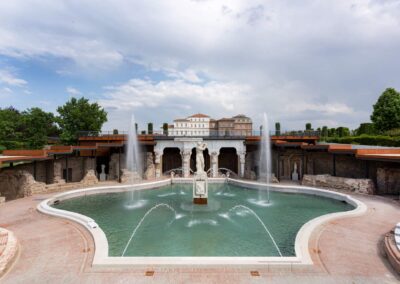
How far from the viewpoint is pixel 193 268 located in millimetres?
7145

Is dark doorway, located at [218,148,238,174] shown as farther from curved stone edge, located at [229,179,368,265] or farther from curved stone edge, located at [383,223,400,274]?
curved stone edge, located at [383,223,400,274]

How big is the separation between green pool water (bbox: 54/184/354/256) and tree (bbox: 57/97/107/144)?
18.3 meters

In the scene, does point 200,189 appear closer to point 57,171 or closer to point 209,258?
point 209,258

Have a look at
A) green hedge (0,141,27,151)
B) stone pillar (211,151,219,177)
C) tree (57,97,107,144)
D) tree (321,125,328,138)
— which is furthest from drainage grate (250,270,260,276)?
tree (321,125,328,138)

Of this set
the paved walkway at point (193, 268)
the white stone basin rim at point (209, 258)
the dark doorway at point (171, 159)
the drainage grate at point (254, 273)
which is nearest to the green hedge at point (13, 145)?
the dark doorway at point (171, 159)

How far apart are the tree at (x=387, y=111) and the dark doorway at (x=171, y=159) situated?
31.8 meters

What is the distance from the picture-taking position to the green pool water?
367 inches

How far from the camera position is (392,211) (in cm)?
1321

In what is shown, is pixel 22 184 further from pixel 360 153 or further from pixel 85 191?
pixel 360 153

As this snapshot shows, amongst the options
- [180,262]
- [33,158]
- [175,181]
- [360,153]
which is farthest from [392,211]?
[33,158]

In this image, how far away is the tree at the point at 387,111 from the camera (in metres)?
32.6

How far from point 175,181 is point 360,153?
18.1 m

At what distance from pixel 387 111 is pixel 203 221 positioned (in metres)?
36.1

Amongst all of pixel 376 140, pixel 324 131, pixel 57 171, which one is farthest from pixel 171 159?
pixel 324 131
